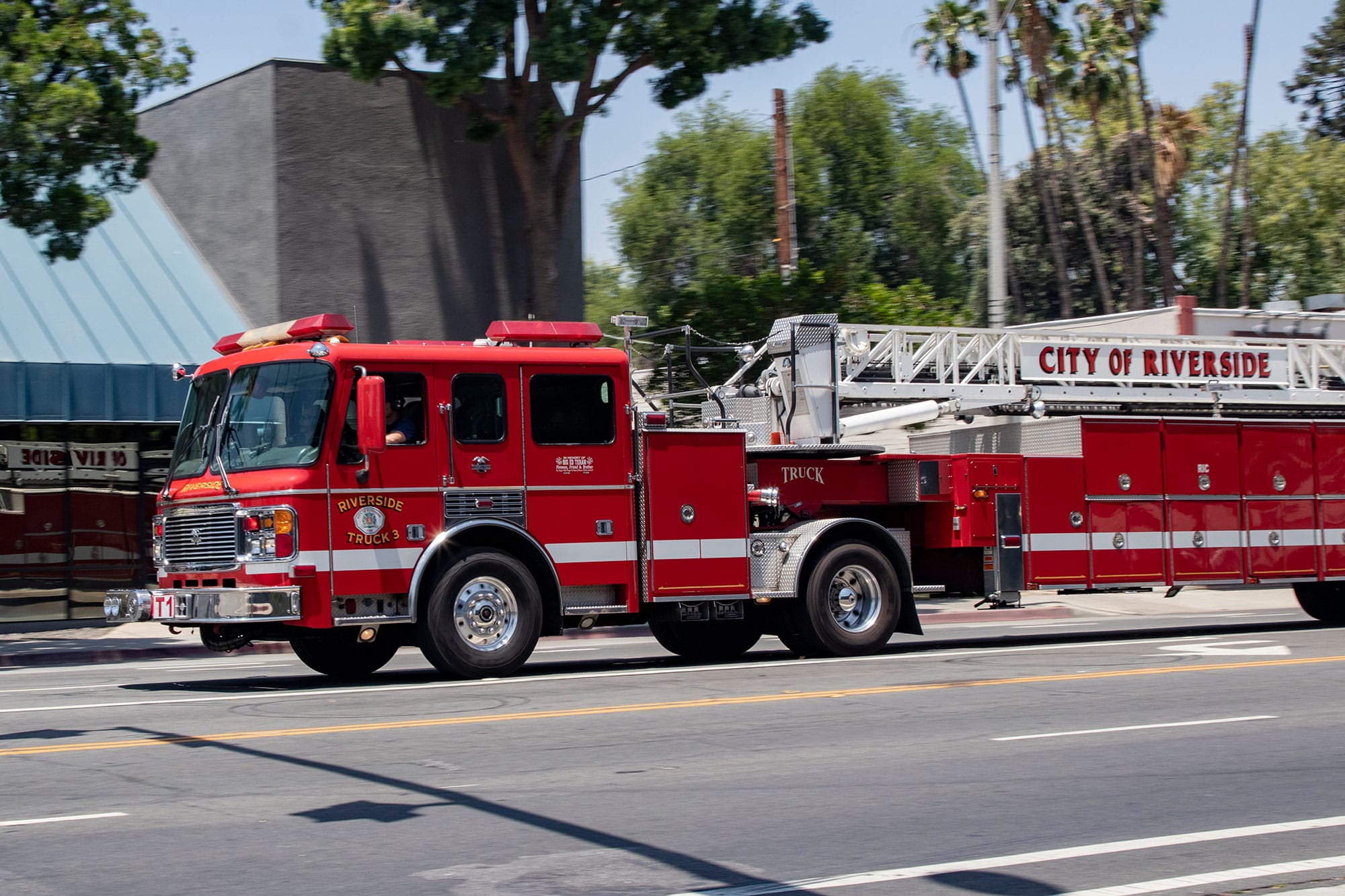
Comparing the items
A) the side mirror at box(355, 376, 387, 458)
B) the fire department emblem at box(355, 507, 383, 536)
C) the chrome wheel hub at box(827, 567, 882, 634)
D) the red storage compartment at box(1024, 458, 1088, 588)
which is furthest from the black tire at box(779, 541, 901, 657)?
the side mirror at box(355, 376, 387, 458)

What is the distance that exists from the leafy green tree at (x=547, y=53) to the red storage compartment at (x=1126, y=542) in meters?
10.8

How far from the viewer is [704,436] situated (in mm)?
13023

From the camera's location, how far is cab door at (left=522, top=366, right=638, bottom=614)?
12188 millimetres

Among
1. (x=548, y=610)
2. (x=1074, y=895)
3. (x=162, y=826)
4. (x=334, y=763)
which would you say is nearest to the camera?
(x=1074, y=895)

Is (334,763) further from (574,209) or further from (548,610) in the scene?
(574,209)

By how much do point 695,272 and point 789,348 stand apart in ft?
122

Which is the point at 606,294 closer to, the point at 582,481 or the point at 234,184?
the point at 234,184

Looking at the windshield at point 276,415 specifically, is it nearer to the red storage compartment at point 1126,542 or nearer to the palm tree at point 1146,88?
the red storage compartment at point 1126,542

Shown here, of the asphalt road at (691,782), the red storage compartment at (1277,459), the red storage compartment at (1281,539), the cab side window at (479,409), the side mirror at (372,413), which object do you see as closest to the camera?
the asphalt road at (691,782)

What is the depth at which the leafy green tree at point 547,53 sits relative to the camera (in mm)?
21703

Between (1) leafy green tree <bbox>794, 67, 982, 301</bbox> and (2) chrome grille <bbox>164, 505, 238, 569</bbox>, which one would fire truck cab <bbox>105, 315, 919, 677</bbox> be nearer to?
(2) chrome grille <bbox>164, 505, 238, 569</bbox>

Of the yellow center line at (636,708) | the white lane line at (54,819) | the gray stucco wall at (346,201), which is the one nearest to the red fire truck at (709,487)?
the yellow center line at (636,708)

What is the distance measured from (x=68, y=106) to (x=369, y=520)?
8737mm

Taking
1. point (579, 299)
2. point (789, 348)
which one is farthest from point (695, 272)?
point (789, 348)
